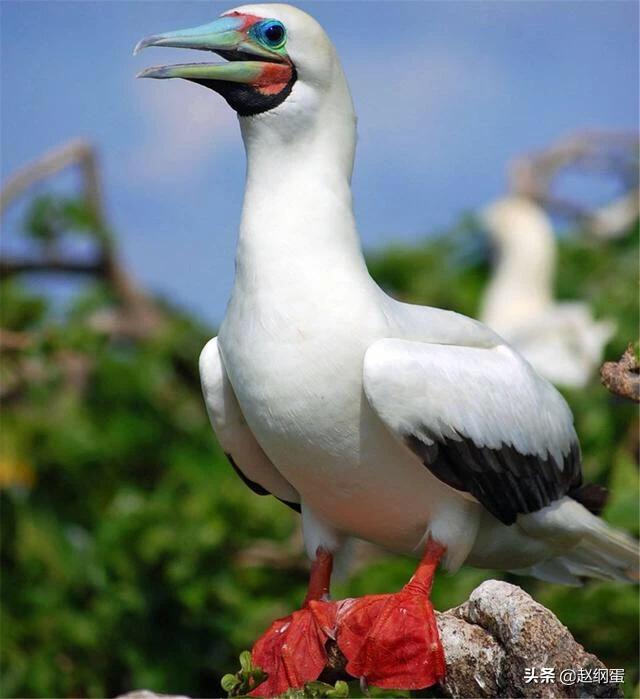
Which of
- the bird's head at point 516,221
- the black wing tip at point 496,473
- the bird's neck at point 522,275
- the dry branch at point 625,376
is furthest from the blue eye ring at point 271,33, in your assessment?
the bird's head at point 516,221

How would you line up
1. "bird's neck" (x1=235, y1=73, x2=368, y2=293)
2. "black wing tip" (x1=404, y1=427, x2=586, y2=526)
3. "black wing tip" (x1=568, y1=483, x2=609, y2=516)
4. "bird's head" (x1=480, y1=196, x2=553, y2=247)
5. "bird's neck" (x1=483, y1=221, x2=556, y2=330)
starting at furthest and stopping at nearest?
1. "bird's head" (x1=480, y1=196, x2=553, y2=247)
2. "bird's neck" (x1=483, y1=221, x2=556, y2=330)
3. "black wing tip" (x1=568, y1=483, x2=609, y2=516)
4. "bird's neck" (x1=235, y1=73, x2=368, y2=293)
5. "black wing tip" (x1=404, y1=427, x2=586, y2=526)

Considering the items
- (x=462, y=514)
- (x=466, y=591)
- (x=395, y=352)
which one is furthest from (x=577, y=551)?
(x=466, y=591)

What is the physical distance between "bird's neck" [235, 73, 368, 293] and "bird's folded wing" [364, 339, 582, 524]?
0.44m

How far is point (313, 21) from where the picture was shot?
5086 millimetres

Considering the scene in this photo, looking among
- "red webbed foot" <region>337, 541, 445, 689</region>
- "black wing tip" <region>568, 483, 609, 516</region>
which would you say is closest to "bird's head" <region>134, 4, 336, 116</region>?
"red webbed foot" <region>337, 541, 445, 689</region>

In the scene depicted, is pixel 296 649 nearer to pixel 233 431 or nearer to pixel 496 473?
pixel 233 431

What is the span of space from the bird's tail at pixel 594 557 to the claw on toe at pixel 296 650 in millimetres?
1220

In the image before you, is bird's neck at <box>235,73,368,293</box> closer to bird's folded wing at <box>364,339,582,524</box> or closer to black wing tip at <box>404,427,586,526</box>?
bird's folded wing at <box>364,339,582,524</box>

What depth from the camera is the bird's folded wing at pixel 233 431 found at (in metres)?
5.20

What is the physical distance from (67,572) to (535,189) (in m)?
9.08

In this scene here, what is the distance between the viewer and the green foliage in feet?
27.9

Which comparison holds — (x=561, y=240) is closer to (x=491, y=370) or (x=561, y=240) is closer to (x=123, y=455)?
(x=123, y=455)

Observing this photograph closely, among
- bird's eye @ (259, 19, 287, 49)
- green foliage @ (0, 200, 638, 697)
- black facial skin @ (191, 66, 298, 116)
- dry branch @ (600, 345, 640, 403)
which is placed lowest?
green foliage @ (0, 200, 638, 697)

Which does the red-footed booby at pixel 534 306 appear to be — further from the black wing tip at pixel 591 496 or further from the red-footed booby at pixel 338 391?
the red-footed booby at pixel 338 391
